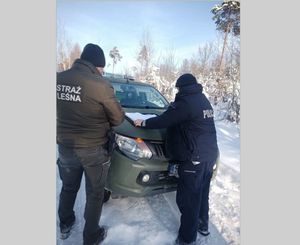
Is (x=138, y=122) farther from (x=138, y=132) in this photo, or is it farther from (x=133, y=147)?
(x=133, y=147)

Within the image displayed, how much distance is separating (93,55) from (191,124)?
96 cm

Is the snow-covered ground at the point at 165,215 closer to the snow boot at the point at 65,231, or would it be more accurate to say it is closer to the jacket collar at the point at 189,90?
the snow boot at the point at 65,231

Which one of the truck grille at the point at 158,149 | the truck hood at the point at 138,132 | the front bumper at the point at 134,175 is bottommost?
the front bumper at the point at 134,175

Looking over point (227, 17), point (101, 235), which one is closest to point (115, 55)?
point (227, 17)

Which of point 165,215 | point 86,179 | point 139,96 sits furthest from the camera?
point 139,96

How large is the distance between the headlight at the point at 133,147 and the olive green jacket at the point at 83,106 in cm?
33

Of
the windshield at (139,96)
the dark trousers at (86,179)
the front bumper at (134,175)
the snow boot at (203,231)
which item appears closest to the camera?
the dark trousers at (86,179)

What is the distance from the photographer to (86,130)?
6.13 ft

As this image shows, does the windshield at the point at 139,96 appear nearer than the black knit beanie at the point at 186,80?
No

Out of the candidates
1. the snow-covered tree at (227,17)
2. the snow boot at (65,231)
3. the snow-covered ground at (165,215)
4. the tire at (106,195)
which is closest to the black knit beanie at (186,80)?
the snow-covered tree at (227,17)

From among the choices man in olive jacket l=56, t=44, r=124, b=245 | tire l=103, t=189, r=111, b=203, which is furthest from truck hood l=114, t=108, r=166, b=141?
tire l=103, t=189, r=111, b=203

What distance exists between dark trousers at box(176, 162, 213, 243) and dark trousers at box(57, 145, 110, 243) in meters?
0.69

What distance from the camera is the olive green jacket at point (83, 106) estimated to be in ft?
5.81

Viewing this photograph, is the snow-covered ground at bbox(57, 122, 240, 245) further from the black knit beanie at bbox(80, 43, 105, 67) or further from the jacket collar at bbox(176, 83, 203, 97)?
the black knit beanie at bbox(80, 43, 105, 67)
